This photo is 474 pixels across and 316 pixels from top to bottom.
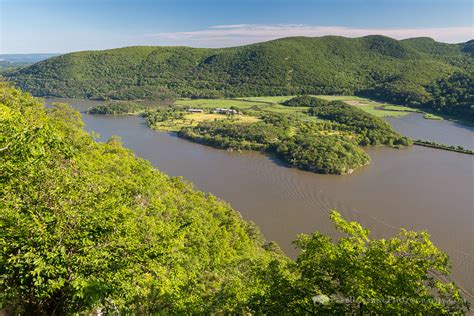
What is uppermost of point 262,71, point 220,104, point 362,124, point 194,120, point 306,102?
point 262,71

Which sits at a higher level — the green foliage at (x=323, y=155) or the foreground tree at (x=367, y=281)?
the foreground tree at (x=367, y=281)

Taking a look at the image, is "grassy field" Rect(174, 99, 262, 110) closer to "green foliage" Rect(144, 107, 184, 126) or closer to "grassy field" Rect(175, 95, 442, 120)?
"grassy field" Rect(175, 95, 442, 120)

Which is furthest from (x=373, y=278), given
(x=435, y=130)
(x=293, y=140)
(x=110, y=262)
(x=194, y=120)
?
(x=194, y=120)

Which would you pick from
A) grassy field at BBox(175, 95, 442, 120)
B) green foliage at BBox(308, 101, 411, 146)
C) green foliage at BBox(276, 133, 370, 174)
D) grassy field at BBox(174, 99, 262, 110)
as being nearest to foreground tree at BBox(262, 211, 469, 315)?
green foliage at BBox(276, 133, 370, 174)

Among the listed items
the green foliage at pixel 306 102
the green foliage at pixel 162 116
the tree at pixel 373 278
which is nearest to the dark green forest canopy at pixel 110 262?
the tree at pixel 373 278

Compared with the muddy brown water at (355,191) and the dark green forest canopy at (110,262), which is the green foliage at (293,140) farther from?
the dark green forest canopy at (110,262)

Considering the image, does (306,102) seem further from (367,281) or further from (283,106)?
(367,281)

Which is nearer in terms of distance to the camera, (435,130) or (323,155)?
(323,155)
